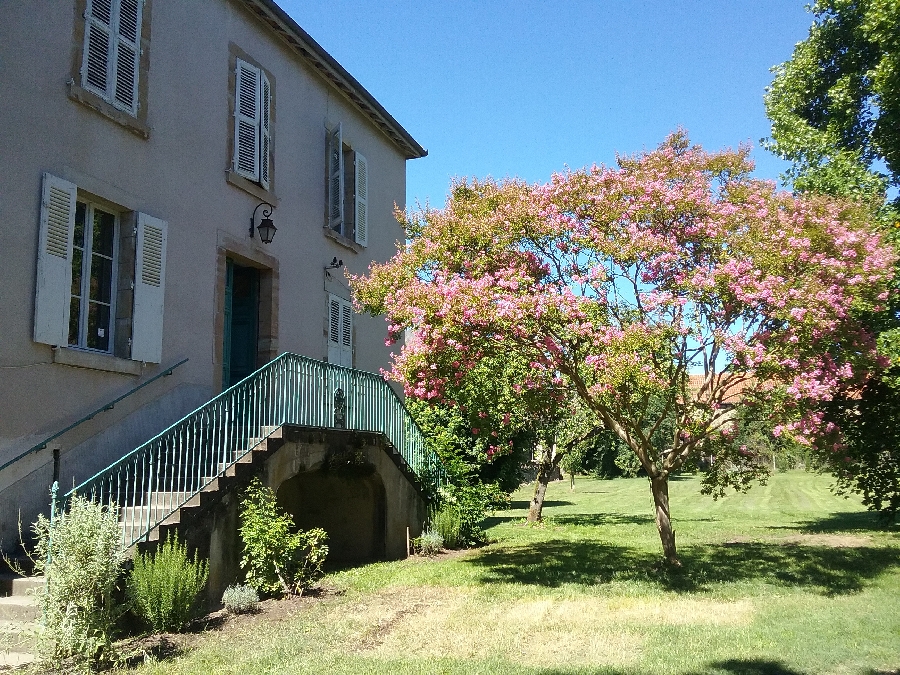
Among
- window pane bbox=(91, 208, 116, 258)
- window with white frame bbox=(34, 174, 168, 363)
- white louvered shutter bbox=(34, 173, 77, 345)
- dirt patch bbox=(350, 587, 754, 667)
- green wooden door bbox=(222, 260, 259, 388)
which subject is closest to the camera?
dirt patch bbox=(350, 587, 754, 667)

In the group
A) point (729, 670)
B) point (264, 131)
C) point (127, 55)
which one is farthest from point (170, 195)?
point (729, 670)

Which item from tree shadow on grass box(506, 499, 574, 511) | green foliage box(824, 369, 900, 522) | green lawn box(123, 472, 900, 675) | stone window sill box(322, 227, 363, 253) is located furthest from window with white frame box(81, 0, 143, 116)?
tree shadow on grass box(506, 499, 574, 511)

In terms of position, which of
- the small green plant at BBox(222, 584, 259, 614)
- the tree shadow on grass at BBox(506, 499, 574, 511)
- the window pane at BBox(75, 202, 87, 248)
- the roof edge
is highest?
the roof edge

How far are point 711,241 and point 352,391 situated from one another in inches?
208

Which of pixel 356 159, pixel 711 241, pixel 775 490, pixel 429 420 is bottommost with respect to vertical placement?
pixel 775 490

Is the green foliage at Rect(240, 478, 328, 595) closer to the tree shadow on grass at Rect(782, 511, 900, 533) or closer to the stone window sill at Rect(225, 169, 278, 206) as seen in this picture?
the stone window sill at Rect(225, 169, 278, 206)

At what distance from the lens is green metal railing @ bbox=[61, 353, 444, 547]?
22.4 feet

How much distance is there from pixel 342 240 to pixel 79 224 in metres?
5.65

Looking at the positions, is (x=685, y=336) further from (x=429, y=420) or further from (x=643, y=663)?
(x=429, y=420)

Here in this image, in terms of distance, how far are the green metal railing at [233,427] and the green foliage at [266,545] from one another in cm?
51

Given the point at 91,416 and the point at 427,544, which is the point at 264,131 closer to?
the point at 91,416

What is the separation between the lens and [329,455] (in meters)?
9.61

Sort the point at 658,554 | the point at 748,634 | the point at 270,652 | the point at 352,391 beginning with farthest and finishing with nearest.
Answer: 1. the point at 658,554
2. the point at 352,391
3. the point at 748,634
4. the point at 270,652

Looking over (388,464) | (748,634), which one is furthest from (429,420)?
(748,634)
